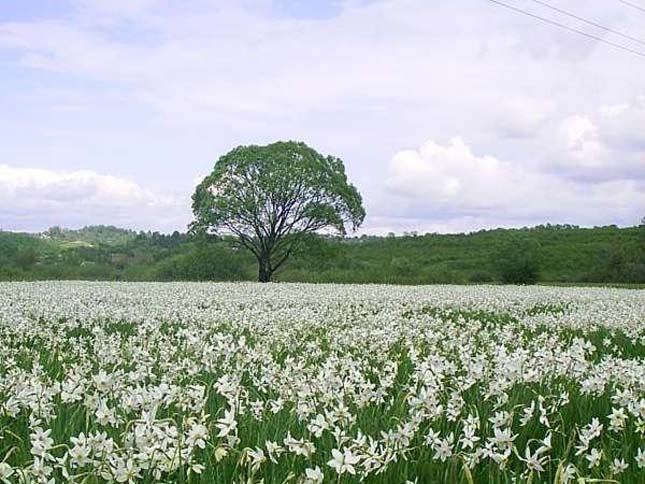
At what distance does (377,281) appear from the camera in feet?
149

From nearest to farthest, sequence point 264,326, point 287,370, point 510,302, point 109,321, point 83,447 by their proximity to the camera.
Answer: point 83,447
point 287,370
point 264,326
point 109,321
point 510,302

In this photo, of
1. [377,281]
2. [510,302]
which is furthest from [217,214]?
[510,302]

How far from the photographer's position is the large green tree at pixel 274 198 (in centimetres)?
4925

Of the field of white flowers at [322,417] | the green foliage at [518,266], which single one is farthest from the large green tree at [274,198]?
the field of white flowers at [322,417]

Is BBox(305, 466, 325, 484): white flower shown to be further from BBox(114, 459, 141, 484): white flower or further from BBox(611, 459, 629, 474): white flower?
BBox(611, 459, 629, 474): white flower

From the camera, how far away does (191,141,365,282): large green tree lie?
49.2 metres

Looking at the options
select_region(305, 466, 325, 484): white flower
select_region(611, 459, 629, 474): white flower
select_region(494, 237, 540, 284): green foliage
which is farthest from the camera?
select_region(494, 237, 540, 284): green foliage

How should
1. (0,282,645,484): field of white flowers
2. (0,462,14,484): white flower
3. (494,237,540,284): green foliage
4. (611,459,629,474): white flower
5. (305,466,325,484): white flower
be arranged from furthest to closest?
(494,237,540,284): green foliage → (611,459,629,474): white flower → (0,282,645,484): field of white flowers → (0,462,14,484): white flower → (305,466,325,484): white flower

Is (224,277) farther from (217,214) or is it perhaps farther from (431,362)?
(431,362)

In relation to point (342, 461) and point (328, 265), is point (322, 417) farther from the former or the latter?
point (328, 265)

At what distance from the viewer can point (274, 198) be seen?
50125 millimetres

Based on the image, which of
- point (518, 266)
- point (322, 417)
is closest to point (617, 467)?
point (322, 417)

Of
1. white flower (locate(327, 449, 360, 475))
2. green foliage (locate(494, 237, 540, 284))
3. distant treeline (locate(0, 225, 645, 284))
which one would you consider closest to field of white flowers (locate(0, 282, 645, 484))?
white flower (locate(327, 449, 360, 475))

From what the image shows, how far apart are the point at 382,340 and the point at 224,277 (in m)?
44.6
